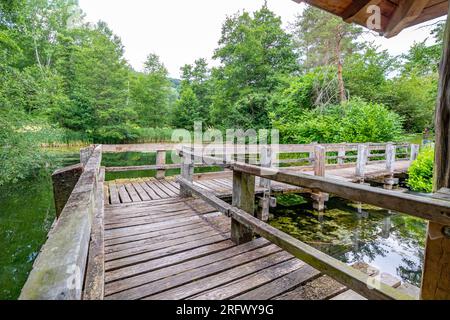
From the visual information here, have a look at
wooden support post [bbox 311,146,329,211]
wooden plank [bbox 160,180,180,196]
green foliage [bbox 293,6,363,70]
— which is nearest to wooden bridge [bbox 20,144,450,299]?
wooden plank [bbox 160,180,180,196]

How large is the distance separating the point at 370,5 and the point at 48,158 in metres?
11.3

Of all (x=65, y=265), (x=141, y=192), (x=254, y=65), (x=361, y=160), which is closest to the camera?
(x=65, y=265)

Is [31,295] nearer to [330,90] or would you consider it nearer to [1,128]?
[1,128]

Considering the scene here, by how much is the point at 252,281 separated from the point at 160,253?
0.93 meters

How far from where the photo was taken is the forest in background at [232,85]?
884 centimetres

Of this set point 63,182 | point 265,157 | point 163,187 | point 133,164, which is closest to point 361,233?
point 265,157

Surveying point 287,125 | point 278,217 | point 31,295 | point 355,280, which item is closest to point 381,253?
point 278,217

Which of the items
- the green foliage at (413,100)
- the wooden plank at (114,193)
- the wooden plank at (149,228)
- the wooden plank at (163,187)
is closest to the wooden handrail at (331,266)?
the wooden plank at (149,228)

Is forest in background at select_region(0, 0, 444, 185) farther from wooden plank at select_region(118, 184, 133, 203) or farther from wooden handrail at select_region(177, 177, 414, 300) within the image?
wooden handrail at select_region(177, 177, 414, 300)

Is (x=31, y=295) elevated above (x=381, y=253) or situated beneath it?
elevated above

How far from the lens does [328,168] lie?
8.04 meters

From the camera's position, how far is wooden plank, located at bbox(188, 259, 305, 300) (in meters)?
1.56

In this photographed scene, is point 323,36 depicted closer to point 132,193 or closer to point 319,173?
point 319,173

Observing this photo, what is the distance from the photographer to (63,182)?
2.04 meters
